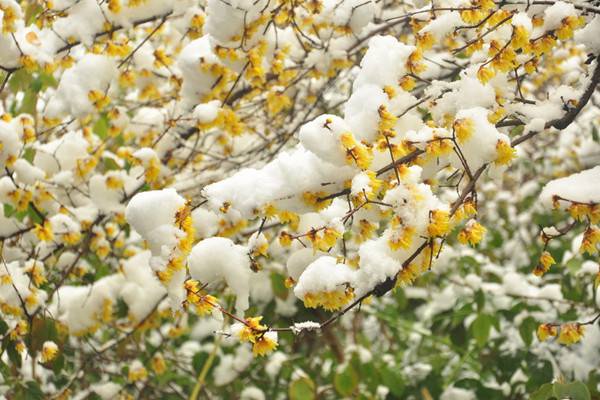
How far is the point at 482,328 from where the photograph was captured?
2467 mm

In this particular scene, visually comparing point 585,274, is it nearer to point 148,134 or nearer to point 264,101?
point 264,101

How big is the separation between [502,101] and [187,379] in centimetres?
223

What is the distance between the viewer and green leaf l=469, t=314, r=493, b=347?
243cm

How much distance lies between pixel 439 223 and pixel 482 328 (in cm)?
155

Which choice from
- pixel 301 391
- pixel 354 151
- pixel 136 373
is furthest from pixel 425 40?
pixel 136 373

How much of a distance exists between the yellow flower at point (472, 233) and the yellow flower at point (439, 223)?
0.07m

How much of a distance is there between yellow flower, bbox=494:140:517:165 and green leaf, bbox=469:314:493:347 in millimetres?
1414

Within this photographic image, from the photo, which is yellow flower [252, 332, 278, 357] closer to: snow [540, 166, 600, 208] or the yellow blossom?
snow [540, 166, 600, 208]

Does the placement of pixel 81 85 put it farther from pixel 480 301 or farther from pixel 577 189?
pixel 480 301

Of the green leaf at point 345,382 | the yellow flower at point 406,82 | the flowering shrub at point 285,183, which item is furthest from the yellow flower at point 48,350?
the yellow flower at point 406,82

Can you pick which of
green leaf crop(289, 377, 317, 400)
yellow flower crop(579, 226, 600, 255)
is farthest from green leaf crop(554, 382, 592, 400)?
green leaf crop(289, 377, 317, 400)

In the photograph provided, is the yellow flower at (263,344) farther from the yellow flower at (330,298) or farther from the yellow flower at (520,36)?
the yellow flower at (520,36)

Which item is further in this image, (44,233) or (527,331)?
(527,331)

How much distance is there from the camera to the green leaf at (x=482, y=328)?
2.43 m
